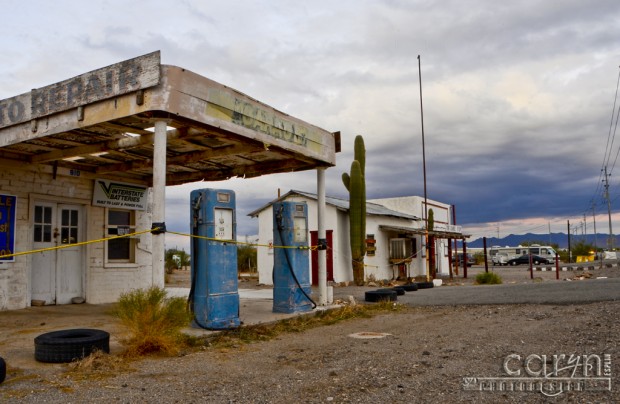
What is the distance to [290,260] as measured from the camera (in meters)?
10.1

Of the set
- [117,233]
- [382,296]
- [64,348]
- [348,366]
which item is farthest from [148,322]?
[382,296]

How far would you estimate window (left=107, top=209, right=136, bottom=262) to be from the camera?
43.2 feet

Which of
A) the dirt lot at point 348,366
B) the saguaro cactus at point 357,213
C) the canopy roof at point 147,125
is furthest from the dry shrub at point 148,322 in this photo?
the saguaro cactus at point 357,213

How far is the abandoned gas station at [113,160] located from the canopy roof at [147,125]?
20 mm

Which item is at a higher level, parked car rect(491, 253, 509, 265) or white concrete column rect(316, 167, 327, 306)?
white concrete column rect(316, 167, 327, 306)

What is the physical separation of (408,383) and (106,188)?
1028 centimetres

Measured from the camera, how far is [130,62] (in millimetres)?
7434

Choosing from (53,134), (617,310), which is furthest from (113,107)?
(617,310)

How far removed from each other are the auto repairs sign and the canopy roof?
0.81 m

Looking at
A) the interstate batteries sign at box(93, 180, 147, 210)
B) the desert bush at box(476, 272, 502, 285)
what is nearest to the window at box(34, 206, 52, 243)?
the interstate batteries sign at box(93, 180, 147, 210)

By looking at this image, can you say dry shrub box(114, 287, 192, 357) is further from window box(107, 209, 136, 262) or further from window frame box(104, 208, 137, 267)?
window box(107, 209, 136, 262)

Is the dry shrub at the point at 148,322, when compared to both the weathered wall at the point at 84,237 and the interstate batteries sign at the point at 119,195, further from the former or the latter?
the interstate batteries sign at the point at 119,195

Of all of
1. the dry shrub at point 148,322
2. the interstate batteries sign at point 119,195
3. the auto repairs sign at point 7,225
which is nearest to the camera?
the dry shrub at point 148,322

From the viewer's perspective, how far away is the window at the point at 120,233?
43.2 feet
